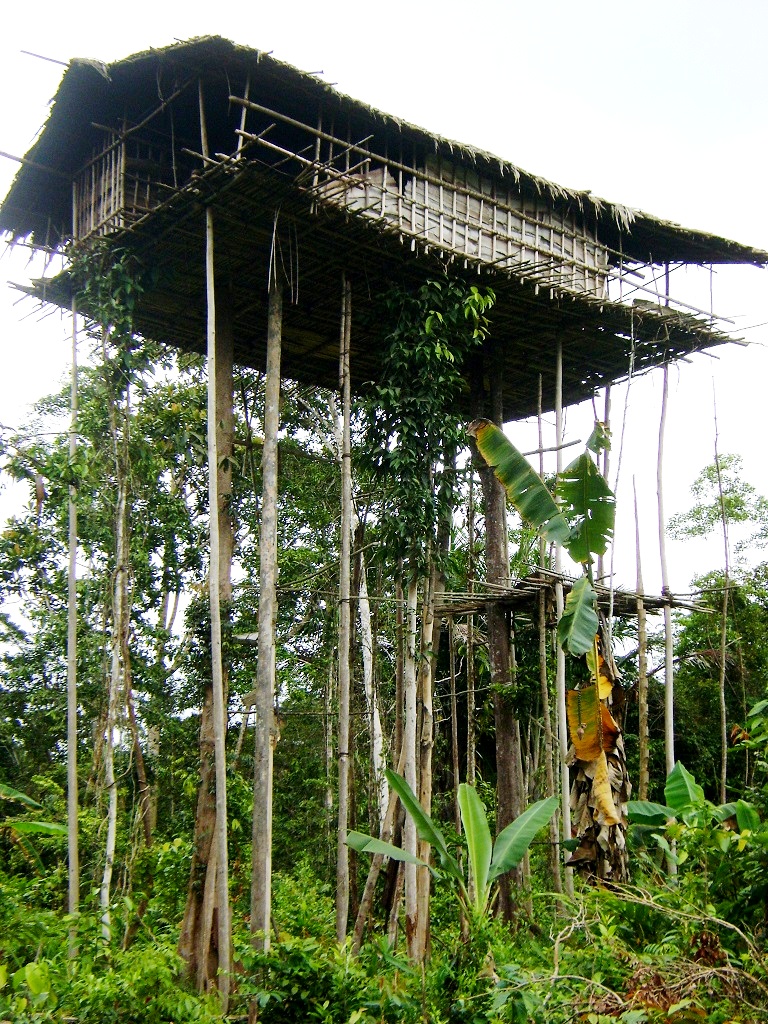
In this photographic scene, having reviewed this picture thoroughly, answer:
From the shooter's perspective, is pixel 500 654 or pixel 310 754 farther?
pixel 310 754

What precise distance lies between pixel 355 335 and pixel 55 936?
325 inches

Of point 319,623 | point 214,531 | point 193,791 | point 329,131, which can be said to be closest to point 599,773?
point 214,531

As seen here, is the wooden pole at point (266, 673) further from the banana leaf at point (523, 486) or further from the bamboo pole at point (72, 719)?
the banana leaf at point (523, 486)

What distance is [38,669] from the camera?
17828 mm

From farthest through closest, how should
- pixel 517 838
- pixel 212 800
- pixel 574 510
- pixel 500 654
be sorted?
pixel 500 654, pixel 212 800, pixel 574 510, pixel 517 838

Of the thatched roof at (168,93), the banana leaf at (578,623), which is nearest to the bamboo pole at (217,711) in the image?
the thatched roof at (168,93)

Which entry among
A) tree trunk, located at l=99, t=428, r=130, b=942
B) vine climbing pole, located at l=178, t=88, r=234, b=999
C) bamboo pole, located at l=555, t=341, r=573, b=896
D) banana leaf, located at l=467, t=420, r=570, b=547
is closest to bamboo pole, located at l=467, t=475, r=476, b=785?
bamboo pole, located at l=555, t=341, r=573, b=896

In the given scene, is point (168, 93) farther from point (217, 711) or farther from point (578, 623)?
point (578, 623)

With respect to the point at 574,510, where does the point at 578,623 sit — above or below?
below

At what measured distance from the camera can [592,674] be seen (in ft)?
32.5

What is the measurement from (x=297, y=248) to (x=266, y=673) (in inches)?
181

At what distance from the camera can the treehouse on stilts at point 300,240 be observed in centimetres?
1113

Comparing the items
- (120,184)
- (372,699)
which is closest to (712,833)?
(120,184)

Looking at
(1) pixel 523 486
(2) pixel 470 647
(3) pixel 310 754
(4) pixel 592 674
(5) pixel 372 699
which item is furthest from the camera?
(3) pixel 310 754
